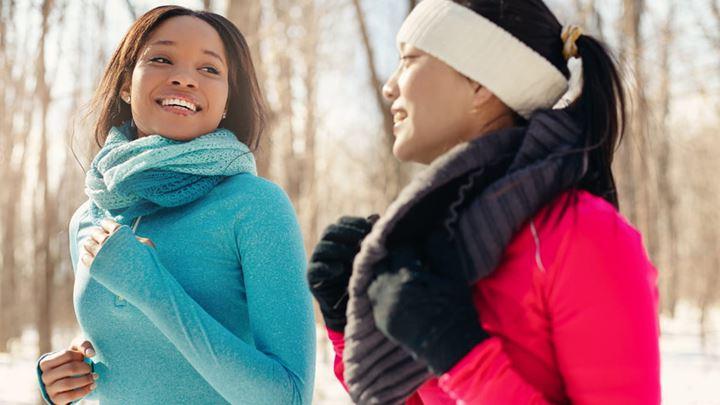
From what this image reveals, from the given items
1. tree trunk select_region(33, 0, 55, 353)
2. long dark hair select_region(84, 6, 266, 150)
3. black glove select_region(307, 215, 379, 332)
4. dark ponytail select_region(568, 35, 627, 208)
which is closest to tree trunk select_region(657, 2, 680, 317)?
tree trunk select_region(33, 0, 55, 353)

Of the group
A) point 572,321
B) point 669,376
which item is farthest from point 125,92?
point 669,376

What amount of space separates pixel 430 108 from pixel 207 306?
655 mm

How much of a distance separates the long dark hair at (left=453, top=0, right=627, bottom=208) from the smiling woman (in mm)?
630

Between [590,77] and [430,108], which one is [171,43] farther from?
[590,77]

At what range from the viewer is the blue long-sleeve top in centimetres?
155

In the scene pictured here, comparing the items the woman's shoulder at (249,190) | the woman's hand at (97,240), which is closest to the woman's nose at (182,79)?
the woman's shoulder at (249,190)

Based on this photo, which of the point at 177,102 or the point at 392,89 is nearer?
the point at 392,89

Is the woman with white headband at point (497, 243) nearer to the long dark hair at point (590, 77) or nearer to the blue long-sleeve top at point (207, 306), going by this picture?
the long dark hair at point (590, 77)

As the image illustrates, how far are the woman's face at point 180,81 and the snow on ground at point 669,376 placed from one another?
5.16m

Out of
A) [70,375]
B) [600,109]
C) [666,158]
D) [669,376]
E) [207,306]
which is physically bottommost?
[666,158]

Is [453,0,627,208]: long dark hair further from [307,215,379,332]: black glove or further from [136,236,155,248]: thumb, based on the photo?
[136,236,155,248]: thumb

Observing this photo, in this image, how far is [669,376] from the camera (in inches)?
414

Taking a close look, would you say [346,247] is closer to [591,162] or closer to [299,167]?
[591,162]

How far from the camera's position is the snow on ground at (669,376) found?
868 cm
